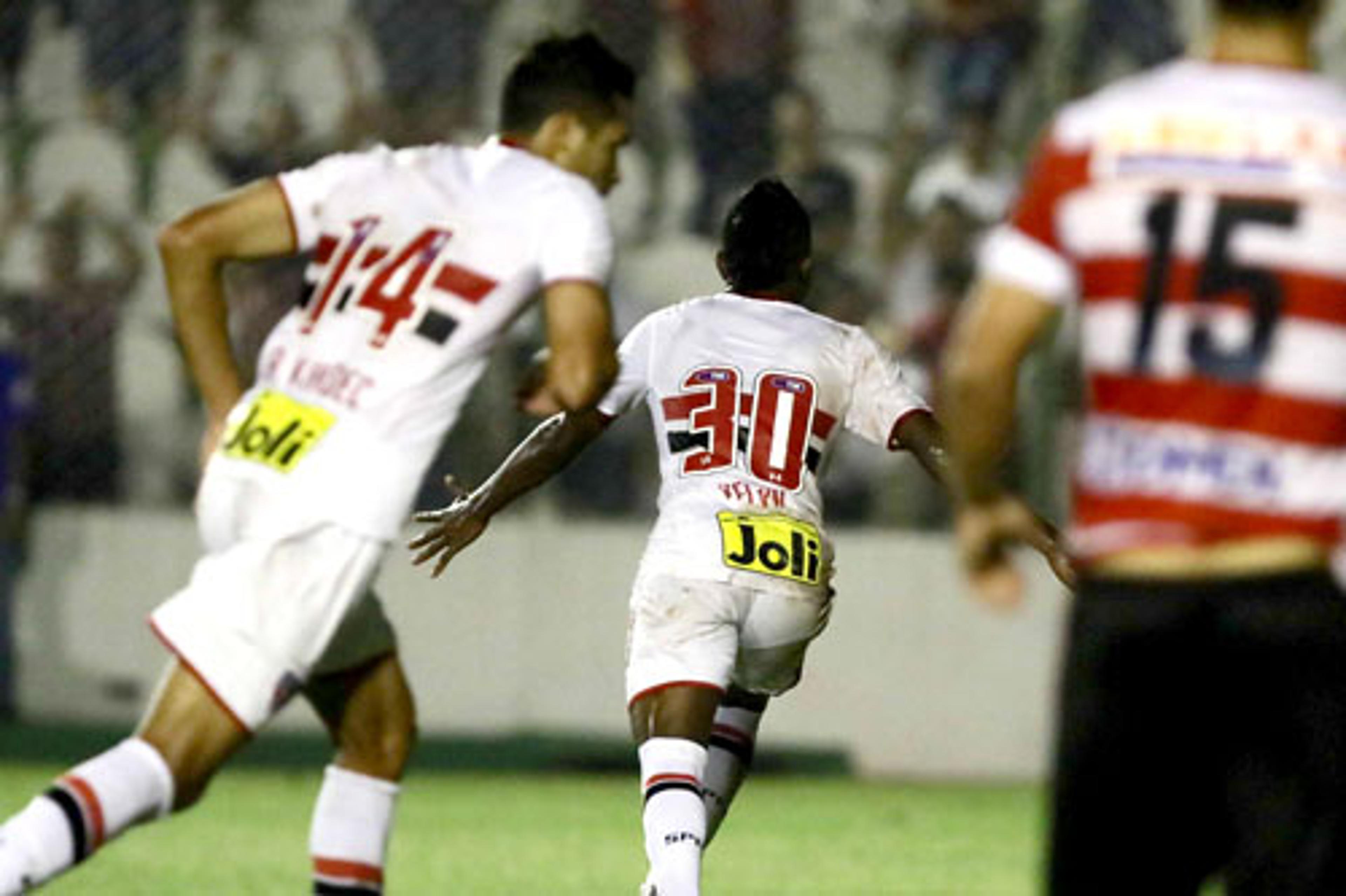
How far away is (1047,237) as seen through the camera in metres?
4.34

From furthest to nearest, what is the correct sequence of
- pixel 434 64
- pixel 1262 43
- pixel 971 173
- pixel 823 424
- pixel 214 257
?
pixel 434 64
pixel 971 173
pixel 823 424
pixel 214 257
pixel 1262 43

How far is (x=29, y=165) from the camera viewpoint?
1464 centimetres

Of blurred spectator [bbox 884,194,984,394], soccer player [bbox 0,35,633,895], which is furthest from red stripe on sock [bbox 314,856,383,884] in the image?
blurred spectator [bbox 884,194,984,394]

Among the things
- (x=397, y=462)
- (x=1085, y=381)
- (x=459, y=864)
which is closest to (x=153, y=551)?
(x=459, y=864)

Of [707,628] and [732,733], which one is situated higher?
[707,628]

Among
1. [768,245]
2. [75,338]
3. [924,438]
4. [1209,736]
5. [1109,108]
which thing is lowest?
[75,338]

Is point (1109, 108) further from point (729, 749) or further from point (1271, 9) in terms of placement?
point (729, 749)

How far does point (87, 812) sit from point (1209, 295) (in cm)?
255

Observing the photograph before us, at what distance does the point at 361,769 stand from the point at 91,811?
2.67ft

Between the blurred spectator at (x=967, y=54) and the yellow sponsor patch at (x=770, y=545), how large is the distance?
23.8ft

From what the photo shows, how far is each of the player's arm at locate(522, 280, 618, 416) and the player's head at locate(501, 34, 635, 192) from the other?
527mm

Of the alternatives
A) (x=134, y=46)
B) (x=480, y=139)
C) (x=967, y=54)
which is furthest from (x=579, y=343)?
(x=134, y=46)

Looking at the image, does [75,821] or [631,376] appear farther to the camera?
[631,376]

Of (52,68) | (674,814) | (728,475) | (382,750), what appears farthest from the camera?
(52,68)
